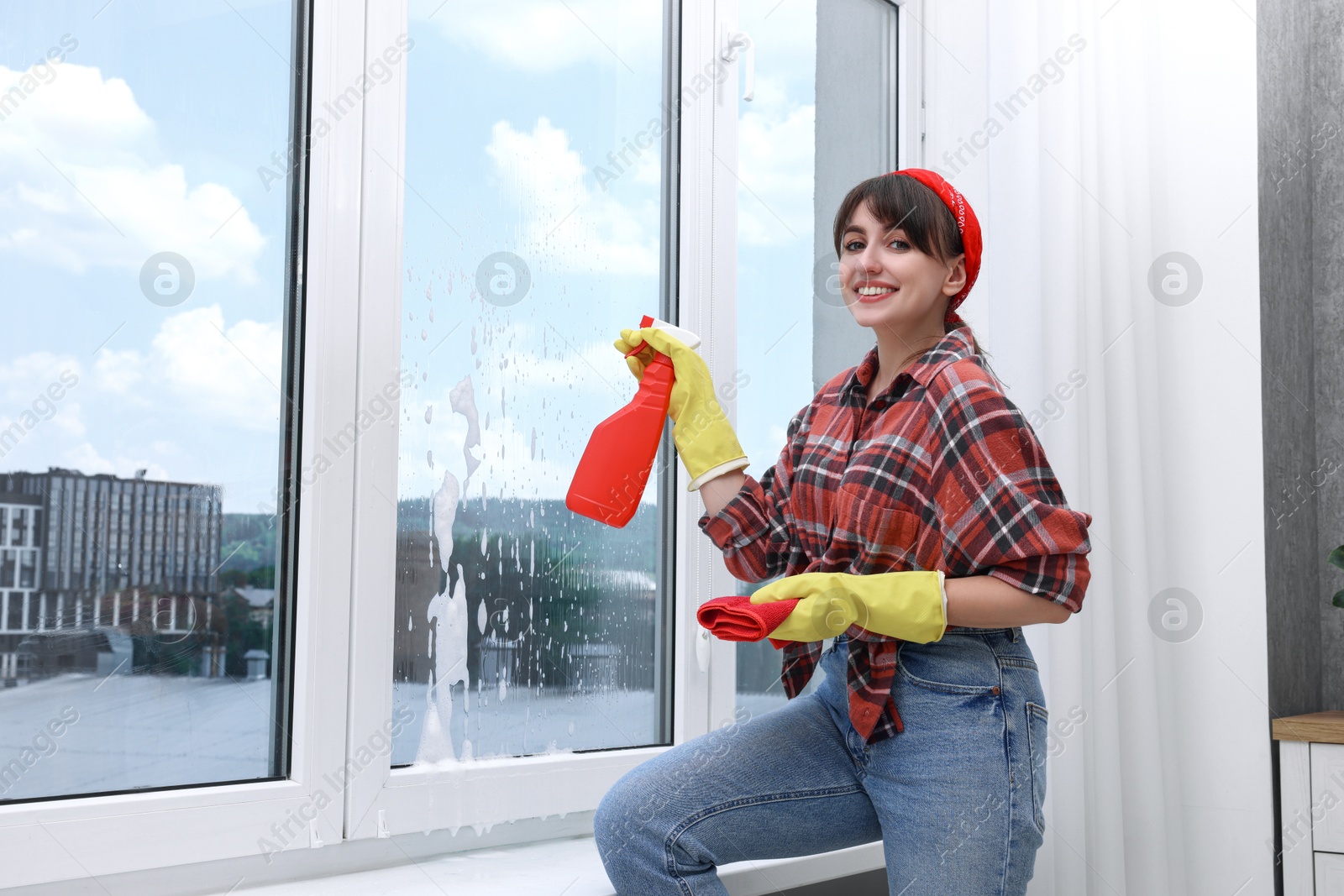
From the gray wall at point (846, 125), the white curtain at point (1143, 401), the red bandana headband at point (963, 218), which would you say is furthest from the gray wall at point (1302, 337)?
the red bandana headband at point (963, 218)

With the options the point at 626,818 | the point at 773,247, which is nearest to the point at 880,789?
the point at 626,818

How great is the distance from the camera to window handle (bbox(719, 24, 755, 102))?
5.24 feet

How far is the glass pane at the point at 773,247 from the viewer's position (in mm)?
1639

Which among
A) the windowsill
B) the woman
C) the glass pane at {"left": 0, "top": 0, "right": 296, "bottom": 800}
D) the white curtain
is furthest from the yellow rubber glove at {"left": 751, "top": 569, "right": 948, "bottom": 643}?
the white curtain

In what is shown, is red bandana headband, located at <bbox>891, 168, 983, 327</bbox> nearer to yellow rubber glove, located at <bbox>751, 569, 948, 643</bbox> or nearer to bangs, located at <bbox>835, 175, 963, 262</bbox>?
bangs, located at <bbox>835, 175, 963, 262</bbox>

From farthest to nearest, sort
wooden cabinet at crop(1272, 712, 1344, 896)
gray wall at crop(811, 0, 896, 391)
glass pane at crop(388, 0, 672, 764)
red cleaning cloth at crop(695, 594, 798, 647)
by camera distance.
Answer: gray wall at crop(811, 0, 896, 391) < wooden cabinet at crop(1272, 712, 1344, 896) < glass pane at crop(388, 0, 672, 764) < red cleaning cloth at crop(695, 594, 798, 647)

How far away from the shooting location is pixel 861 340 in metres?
1.84

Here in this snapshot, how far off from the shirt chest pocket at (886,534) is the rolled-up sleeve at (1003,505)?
0.11 ft

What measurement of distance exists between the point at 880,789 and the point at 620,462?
415 mm

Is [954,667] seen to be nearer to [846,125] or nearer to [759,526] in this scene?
[759,526]

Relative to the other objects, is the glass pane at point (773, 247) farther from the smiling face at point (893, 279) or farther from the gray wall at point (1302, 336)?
the gray wall at point (1302, 336)

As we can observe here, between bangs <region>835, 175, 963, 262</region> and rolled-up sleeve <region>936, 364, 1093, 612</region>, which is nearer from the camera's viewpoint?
rolled-up sleeve <region>936, 364, 1093, 612</region>

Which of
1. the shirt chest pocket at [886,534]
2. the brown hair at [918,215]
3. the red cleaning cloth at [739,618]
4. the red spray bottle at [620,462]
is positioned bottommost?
the red cleaning cloth at [739,618]

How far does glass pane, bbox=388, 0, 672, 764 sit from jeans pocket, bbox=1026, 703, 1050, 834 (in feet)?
2.02
